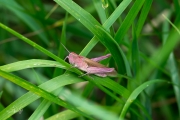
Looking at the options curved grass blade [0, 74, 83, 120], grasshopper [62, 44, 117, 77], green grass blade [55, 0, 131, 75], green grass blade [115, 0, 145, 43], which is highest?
green grass blade [115, 0, 145, 43]

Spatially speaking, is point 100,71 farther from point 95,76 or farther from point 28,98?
point 28,98

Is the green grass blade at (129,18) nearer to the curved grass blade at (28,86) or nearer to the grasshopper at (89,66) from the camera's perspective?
the grasshopper at (89,66)

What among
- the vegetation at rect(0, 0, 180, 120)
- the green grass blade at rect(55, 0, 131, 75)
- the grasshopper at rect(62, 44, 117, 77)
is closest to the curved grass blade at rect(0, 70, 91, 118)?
the vegetation at rect(0, 0, 180, 120)

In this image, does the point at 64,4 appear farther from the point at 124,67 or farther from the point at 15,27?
the point at 15,27

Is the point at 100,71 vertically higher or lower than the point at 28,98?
higher

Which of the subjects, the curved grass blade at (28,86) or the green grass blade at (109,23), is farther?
the green grass blade at (109,23)

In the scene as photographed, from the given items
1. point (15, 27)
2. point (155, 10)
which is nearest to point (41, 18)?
point (15, 27)


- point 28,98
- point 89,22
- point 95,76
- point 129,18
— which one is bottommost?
point 28,98

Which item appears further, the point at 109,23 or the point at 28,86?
the point at 109,23

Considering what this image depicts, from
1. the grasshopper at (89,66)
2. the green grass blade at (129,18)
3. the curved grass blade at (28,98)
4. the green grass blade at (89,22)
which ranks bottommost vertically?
the curved grass blade at (28,98)

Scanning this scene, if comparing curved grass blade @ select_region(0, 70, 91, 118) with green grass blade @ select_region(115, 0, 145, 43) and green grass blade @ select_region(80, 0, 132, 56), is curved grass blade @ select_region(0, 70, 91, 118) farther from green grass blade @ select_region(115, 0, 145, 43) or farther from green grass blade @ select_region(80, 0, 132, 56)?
green grass blade @ select_region(115, 0, 145, 43)

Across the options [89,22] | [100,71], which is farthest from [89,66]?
[89,22]

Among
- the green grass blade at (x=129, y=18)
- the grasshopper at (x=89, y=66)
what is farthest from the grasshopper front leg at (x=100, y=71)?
the green grass blade at (x=129, y=18)
